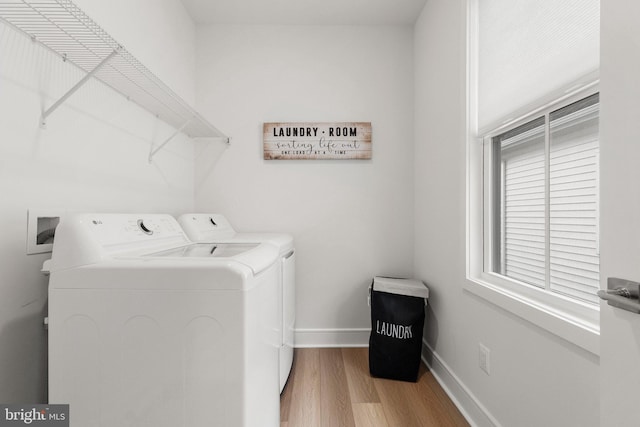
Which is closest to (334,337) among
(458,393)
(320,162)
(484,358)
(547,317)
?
(458,393)

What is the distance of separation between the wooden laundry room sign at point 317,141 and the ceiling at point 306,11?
0.77 metres

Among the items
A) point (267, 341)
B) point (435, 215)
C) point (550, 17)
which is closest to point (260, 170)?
point (435, 215)

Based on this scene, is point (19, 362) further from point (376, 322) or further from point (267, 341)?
point (376, 322)

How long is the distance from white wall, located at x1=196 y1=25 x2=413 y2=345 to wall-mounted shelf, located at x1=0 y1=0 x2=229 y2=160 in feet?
2.93

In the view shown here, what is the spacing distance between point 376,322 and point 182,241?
1238mm

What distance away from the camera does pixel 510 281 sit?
1.36 metres

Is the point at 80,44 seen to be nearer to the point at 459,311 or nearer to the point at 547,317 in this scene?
the point at 547,317

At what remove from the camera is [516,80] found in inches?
50.4

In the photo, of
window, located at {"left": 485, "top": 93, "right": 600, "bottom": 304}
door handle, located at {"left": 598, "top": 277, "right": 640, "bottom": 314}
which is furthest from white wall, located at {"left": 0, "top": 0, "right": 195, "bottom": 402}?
window, located at {"left": 485, "top": 93, "right": 600, "bottom": 304}

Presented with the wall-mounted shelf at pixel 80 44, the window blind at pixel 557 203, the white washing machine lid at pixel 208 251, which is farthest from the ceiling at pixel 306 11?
the white washing machine lid at pixel 208 251

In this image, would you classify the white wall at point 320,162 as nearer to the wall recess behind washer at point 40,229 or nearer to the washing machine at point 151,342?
the wall recess behind washer at point 40,229

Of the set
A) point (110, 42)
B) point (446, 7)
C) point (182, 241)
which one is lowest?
point (182, 241)

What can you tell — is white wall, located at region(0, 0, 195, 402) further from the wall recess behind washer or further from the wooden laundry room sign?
the wooden laundry room sign

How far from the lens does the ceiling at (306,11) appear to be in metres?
2.15
